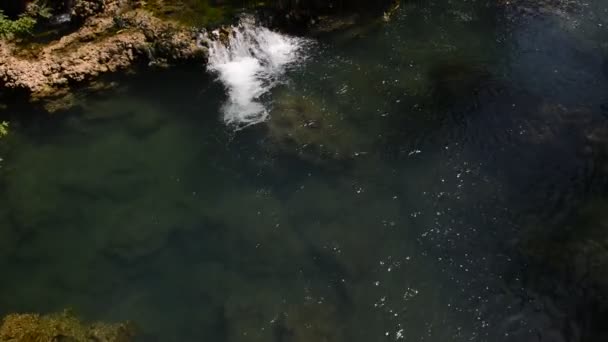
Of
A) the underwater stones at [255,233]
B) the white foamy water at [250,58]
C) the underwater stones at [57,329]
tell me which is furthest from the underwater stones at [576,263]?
the white foamy water at [250,58]

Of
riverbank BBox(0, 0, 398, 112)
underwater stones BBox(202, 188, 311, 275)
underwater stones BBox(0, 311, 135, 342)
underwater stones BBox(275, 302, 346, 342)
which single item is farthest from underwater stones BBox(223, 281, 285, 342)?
riverbank BBox(0, 0, 398, 112)

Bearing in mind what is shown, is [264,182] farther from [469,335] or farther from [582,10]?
[582,10]

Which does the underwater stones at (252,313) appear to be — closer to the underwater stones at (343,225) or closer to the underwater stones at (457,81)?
Result: the underwater stones at (343,225)

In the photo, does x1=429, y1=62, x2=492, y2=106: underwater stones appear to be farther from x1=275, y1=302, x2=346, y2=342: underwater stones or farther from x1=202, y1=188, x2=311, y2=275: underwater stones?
x1=275, y1=302, x2=346, y2=342: underwater stones

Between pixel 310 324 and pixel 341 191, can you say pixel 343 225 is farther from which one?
pixel 310 324

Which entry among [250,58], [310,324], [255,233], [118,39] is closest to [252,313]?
[310,324]

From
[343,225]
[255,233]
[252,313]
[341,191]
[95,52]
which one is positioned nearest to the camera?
[252,313]
